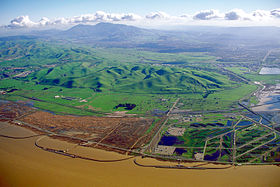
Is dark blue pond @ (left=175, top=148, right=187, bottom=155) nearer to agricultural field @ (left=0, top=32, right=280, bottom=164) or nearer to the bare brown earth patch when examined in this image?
agricultural field @ (left=0, top=32, right=280, bottom=164)

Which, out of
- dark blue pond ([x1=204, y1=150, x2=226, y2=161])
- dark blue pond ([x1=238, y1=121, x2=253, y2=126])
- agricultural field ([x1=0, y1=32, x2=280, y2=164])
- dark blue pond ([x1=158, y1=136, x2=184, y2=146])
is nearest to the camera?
dark blue pond ([x1=204, y1=150, x2=226, y2=161])

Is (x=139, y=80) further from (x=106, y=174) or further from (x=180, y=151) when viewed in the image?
(x=106, y=174)

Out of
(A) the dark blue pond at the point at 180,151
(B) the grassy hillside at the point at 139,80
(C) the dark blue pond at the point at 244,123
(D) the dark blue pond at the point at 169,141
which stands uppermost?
(B) the grassy hillside at the point at 139,80

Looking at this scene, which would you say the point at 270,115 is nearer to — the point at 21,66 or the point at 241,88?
the point at 241,88

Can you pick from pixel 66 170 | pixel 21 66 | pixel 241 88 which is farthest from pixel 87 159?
pixel 21 66

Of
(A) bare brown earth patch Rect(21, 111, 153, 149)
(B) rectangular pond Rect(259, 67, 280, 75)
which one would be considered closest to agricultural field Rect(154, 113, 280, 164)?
(A) bare brown earth patch Rect(21, 111, 153, 149)

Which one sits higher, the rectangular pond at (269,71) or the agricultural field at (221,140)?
the rectangular pond at (269,71)

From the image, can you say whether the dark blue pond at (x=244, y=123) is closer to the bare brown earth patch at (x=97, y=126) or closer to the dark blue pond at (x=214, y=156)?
the dark blue pond at (x=214, y=156)

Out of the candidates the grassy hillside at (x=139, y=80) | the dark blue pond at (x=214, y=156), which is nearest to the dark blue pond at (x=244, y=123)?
the dark blue pond at (x=214, y=156)

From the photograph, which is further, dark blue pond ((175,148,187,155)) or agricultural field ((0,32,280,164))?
agricultural field ((0,32,280,164))
